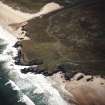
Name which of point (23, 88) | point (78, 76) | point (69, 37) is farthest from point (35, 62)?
point (69, 37)

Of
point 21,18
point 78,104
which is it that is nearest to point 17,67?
point 78,104

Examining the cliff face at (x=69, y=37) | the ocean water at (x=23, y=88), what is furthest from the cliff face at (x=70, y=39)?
the ocean water at (x=23, y=88)

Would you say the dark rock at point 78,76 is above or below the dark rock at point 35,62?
below

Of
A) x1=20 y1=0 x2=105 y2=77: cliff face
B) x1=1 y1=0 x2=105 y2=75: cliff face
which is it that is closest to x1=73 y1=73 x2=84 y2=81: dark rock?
x1=1 y1=0 x2=105 y2=75: cliff face

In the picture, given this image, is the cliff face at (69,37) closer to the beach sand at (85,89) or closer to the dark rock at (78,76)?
the dark rock at (78,76)

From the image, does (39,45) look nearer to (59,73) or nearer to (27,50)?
(27,50)
